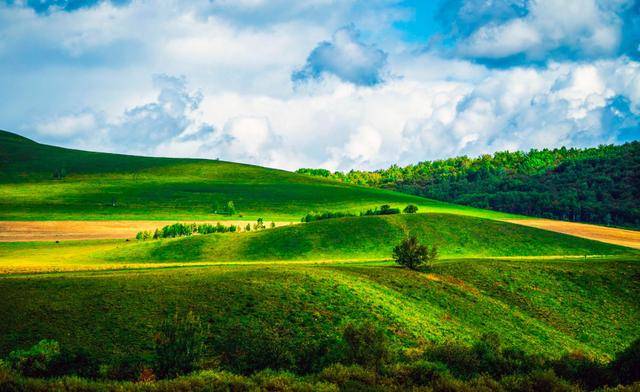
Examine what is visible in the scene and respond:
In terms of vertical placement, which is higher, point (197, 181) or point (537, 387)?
point (197, 181)

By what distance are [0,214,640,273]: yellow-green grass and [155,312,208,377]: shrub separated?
53.1 metres

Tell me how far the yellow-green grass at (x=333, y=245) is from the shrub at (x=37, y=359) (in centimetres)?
5072

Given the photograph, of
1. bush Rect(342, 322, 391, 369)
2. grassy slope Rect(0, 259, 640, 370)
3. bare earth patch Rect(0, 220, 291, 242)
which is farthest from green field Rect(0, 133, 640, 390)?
bare earth patch Rect(0, 220, 291, 242)

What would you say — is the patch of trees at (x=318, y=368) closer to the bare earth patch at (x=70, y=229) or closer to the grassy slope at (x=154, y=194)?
the bare earth patch at (x=70, y=229)

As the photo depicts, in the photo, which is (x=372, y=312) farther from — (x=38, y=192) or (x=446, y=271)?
(x=38, y=192)

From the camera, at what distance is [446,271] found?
A: 59.8 m

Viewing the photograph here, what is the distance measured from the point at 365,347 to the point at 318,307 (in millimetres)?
10744

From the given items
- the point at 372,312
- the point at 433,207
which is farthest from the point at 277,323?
the point at 433,207

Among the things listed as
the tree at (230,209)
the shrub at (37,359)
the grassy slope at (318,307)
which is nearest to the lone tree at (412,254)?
the grassy slope at (318,307)

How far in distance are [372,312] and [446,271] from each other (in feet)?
70.2

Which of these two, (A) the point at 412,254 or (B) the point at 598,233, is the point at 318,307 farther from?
(B) the point at 598,233

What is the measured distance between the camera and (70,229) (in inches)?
4461

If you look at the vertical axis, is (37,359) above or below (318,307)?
below

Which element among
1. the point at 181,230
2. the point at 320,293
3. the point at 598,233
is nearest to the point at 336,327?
the point at 320,293
